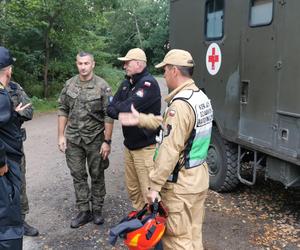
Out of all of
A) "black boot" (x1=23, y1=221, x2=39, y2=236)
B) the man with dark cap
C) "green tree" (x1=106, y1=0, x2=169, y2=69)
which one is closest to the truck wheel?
"black boot" (x1=23, y1=221, x2=39, y2=236)

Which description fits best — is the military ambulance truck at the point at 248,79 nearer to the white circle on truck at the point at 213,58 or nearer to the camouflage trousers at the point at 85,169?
the white circle on truck at the point at 213,58

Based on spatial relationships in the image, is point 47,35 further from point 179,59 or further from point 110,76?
point 179,59

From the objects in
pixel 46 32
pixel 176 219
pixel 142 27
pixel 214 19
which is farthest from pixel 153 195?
pixel 142 27

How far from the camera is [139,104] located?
4.16m

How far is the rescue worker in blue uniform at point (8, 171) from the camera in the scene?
307 cm

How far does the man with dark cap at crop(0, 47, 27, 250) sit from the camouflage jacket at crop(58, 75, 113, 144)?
1.22m

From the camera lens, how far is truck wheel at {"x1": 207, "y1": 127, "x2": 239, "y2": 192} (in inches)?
223

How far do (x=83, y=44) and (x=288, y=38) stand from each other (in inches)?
543

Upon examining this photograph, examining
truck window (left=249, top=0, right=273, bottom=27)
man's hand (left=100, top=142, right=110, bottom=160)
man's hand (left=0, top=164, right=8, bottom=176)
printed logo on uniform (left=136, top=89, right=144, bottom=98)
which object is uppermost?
truck window (left=249, top=0, right=273, bottom=27)

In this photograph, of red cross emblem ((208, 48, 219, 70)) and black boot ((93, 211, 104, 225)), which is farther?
red cross emblem ((208, 48, 219, 70))

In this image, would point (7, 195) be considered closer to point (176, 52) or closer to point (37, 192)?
point (176, 52)

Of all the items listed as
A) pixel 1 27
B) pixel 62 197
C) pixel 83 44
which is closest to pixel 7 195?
pixel 62 197

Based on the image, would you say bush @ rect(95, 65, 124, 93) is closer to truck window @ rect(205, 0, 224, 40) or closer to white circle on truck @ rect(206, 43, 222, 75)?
truck window @ rect(205, 0, 224, 40)

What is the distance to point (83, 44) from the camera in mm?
17328
